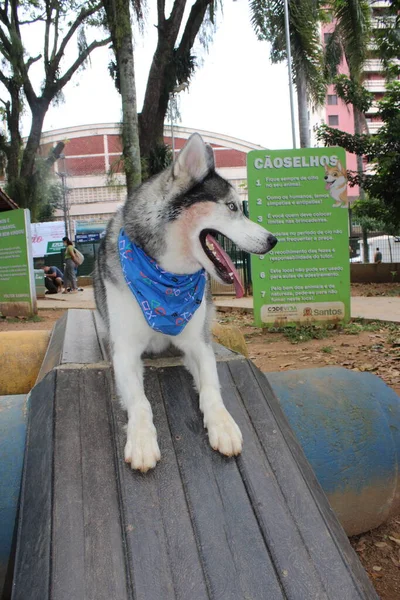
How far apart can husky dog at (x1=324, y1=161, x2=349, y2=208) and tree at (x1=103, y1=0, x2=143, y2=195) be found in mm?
3980

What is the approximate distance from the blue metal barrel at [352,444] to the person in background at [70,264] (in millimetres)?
13430

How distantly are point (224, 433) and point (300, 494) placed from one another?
1.16ft

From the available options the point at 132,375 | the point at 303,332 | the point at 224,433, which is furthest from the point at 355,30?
the point at 224,433

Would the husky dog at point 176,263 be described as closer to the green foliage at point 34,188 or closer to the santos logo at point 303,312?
the santos logo at point 303,312

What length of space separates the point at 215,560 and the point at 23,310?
938cm

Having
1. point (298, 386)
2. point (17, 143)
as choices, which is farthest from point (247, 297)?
point (17, 143)

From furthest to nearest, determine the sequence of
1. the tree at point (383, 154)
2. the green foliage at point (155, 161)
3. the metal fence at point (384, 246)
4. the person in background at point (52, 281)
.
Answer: the person in background at point (52, 281) → the metal fence at point (384, 246) → the green foliage at point (155, 161) → the tree at point (383, 154)

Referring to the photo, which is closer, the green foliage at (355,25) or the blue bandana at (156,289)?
the blue bandana at (156,289)

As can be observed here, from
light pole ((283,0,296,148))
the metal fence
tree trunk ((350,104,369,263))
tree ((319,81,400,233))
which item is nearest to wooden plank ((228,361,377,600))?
tree ((319,81,400,233))

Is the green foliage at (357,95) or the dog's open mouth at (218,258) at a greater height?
the green foliage at (357,95)

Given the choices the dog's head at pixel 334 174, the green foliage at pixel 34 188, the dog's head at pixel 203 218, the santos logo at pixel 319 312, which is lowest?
the santos logo at pixel 319 312

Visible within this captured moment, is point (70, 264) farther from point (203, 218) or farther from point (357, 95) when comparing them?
point (203, 218)

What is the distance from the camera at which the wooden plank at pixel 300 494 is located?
159 centimetres

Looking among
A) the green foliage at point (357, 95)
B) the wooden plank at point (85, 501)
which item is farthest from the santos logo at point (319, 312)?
the green foliage at point (357, 95)
